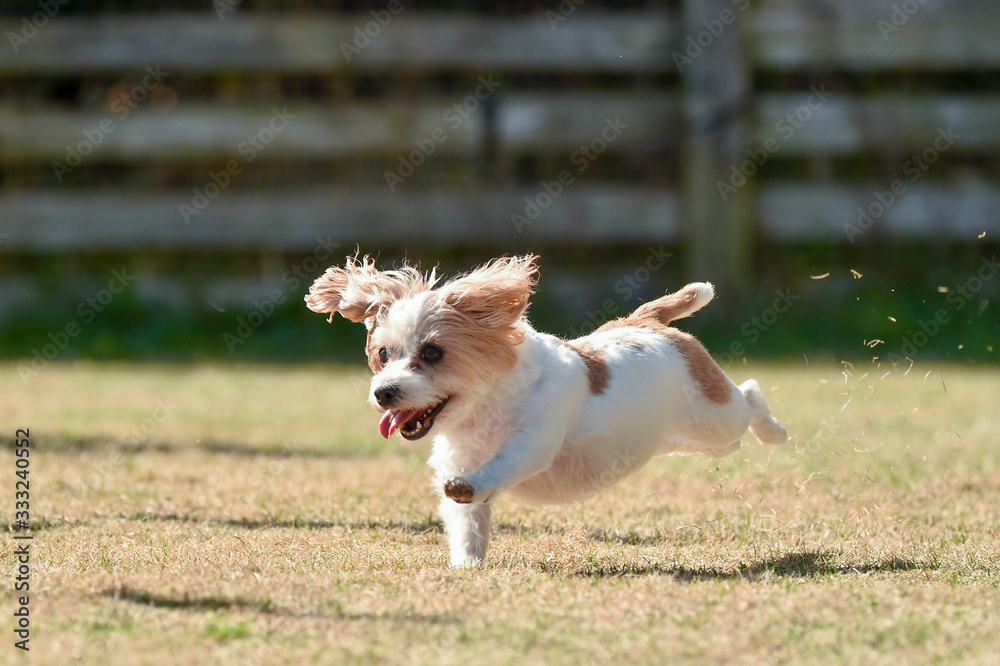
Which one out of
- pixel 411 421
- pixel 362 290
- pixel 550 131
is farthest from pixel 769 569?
pixel 550 131

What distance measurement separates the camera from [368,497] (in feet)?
17.5

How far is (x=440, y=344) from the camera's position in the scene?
149 inches

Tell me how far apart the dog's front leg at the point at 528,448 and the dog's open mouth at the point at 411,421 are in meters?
0.22

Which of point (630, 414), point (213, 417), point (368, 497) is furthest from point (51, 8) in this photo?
point (630, 414)

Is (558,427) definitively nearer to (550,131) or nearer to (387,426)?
(387,426)

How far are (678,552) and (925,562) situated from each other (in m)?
0.78

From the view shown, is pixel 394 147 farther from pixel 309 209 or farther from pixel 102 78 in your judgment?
pixel 102 78

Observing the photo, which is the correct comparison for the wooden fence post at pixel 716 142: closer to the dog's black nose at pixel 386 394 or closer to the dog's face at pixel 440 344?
the dog's face at pixel 440 344

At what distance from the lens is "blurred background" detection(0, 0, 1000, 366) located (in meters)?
10.7

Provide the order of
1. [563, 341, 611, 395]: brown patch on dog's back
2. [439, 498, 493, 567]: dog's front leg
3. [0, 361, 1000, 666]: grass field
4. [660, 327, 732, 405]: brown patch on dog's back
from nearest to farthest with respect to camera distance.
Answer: [0, 361, 1000, 666]: grass field → [439, 498, 493, 567]: dog's front leg → [563, 341, 611, 395]: brown patch on dog's back → [660, 327, 732, 405]: brown patch on dog's back

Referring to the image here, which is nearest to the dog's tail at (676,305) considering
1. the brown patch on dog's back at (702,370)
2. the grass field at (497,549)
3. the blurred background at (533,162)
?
the brown patch on dog's back at (702,370)

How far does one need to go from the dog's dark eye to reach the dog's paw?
1.33 feet

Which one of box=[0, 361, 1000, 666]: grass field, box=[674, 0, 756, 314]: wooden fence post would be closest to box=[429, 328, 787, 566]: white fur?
box=[0, 361, 1000, 666]: grass field

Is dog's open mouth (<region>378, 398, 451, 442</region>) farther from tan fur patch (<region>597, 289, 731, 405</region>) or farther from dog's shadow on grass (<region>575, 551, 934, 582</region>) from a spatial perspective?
tan fur patch (<region>597, 289, 731, 405</region>)
